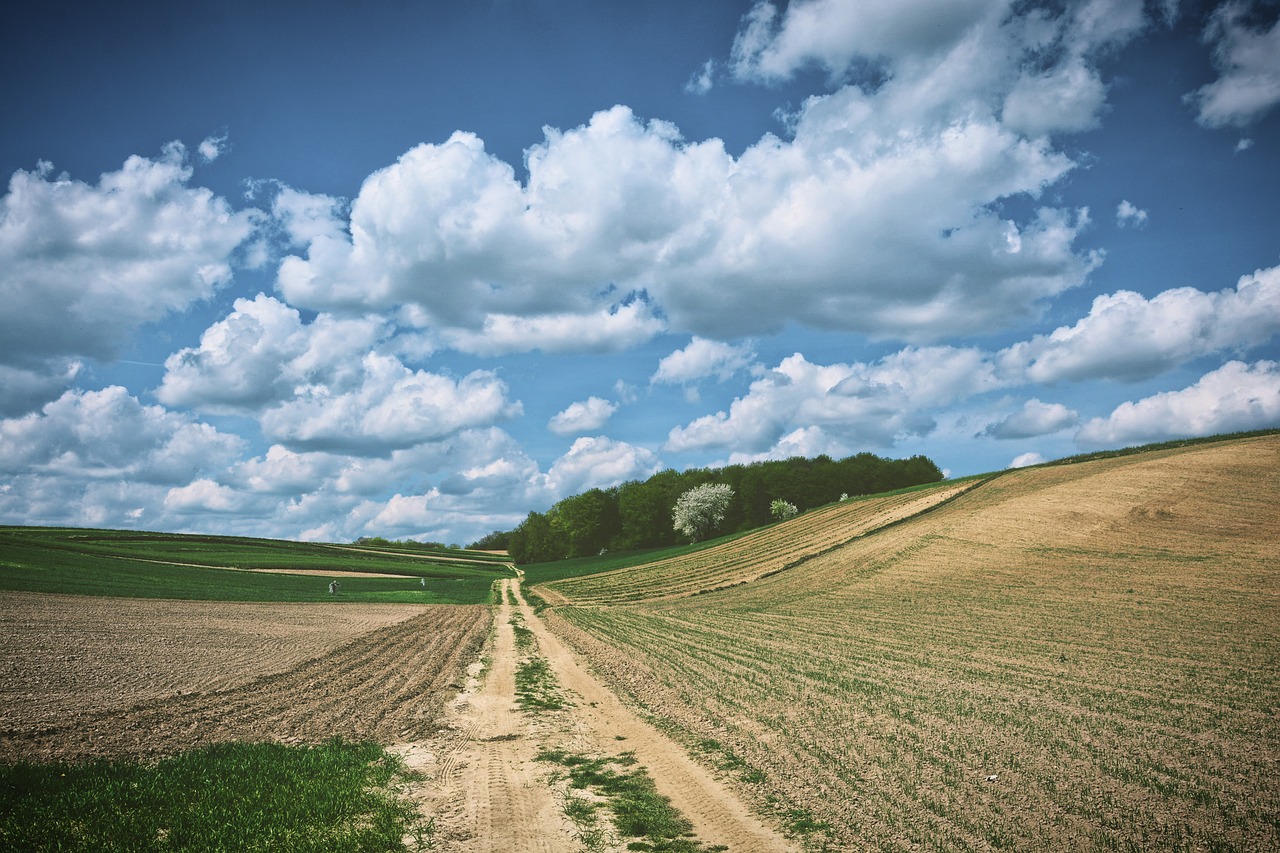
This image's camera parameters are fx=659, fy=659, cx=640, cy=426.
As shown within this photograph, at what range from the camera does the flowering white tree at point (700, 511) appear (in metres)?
107

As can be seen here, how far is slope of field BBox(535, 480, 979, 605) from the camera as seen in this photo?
179ft

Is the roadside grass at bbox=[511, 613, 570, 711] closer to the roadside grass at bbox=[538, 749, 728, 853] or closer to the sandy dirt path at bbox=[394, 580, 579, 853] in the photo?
the sandy dirt path at bbox=[394, 580, 579, 853]

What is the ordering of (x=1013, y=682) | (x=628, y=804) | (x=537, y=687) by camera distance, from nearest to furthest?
(x=628, y=804) < (x=1013, y=682) < (x=537, y=687)

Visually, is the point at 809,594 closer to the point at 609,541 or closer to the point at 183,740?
the point at 183,740

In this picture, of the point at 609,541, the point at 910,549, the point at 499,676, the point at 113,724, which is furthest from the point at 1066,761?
the point at 609,541

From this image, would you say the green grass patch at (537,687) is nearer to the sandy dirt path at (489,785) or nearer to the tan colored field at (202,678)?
the sandy dirt path at (489,785)

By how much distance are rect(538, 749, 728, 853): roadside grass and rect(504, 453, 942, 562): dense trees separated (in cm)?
10052

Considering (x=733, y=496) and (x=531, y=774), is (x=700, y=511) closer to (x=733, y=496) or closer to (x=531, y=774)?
(x=733, y=496)

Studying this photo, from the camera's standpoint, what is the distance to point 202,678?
1839 cm

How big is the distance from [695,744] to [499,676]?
9.78m

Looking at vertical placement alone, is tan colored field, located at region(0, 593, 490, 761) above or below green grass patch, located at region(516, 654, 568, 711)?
above

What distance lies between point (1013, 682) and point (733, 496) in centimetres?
10161

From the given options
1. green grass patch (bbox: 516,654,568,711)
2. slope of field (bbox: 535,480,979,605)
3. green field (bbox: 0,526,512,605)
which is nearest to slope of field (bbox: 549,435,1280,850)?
green grass patch (bbox: 516,654,568,711)

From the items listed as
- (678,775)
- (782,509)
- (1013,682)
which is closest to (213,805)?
(678,775)
